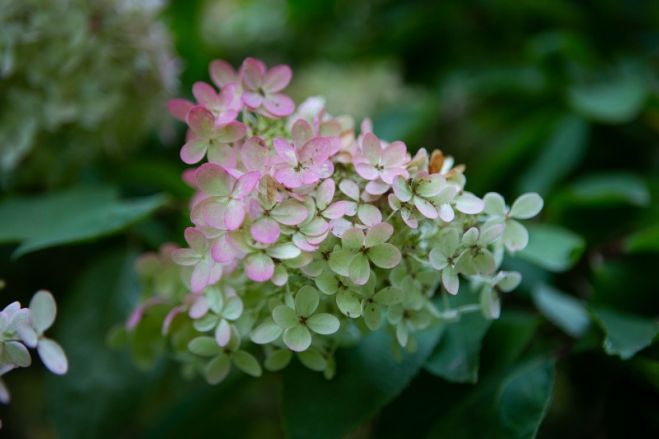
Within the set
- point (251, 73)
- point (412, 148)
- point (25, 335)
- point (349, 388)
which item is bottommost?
point (412, 148)

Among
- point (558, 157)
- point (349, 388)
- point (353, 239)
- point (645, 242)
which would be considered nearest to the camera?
point (353, 239)

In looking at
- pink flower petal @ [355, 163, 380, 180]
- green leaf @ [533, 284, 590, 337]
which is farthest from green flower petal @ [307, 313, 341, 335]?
green leaf @ [533, 284, 590, 337]

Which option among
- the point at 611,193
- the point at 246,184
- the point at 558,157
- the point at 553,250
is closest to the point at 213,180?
the point at 246,184

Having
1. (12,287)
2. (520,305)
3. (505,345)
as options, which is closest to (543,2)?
(520,305)

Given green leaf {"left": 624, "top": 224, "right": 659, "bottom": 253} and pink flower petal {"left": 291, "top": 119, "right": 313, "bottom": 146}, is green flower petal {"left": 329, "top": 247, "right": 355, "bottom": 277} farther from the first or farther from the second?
green leaf {"left": 624, "top": 224, "right": 659, "bottom": 253}

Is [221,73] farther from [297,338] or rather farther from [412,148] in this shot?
[412,148]

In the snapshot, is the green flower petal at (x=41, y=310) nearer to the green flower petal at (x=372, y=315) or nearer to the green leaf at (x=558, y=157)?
the green flower petal at (x=372, y=315)

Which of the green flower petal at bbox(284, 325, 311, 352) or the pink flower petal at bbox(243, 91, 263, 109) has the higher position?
the pink flower petal at bbox(243, 91, 263, 109)
